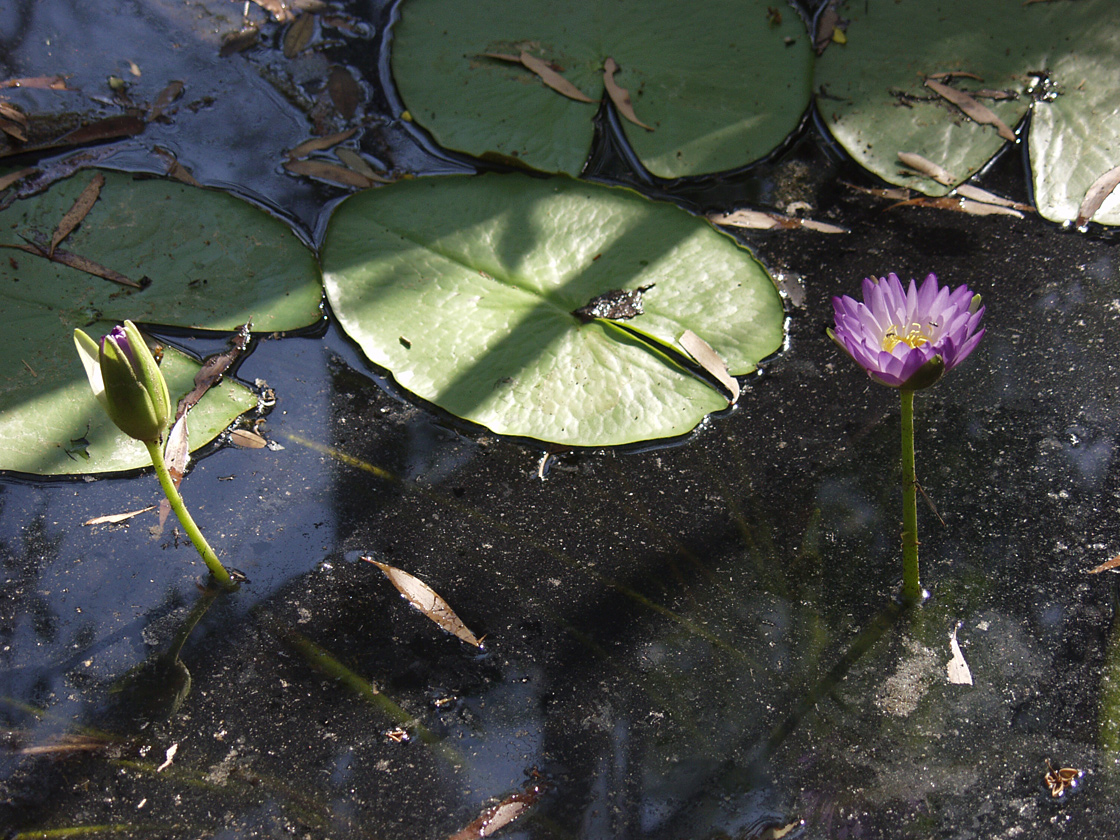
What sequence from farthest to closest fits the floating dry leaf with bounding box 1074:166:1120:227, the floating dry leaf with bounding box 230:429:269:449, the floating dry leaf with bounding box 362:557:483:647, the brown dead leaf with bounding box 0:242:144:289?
the floating dry leaf with bounding box 1074:166:1120:227 < the brown dead leaf with bounding box 0:242:144:289 < the floating dry leaf with bounding box 230:429:269:449 < the floating dry leaf with bounding box 362:557:483:647

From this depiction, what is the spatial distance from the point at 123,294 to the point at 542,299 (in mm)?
972

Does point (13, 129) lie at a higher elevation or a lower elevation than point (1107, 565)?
higher

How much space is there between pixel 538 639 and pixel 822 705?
51 cm

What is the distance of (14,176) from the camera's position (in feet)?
6.89

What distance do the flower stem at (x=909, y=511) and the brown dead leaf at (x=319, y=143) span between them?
173 centimetres

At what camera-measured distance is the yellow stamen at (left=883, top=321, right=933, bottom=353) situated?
1337 millimetres

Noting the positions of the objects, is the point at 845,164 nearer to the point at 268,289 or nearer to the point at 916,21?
the point at 916,21

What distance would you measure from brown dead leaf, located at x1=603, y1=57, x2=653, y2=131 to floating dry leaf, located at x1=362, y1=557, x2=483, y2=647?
1.43m

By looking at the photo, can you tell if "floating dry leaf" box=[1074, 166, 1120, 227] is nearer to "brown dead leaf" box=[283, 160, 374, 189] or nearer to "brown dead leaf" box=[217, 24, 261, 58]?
"brown dead leaf" box=[283, 160, 374, 189]

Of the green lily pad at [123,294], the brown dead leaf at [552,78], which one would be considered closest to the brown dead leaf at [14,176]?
the green lily pad at [123,294]

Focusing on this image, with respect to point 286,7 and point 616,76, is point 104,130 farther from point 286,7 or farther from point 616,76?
point 616,76

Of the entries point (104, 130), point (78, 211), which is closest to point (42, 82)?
point (104, 130)

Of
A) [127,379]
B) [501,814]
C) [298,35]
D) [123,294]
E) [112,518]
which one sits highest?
[298,35]

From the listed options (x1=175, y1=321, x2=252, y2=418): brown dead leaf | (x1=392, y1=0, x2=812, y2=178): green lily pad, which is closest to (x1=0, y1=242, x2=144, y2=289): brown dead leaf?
(x1=175, y1=321, x2=252, y2=418): brown dead leaf
